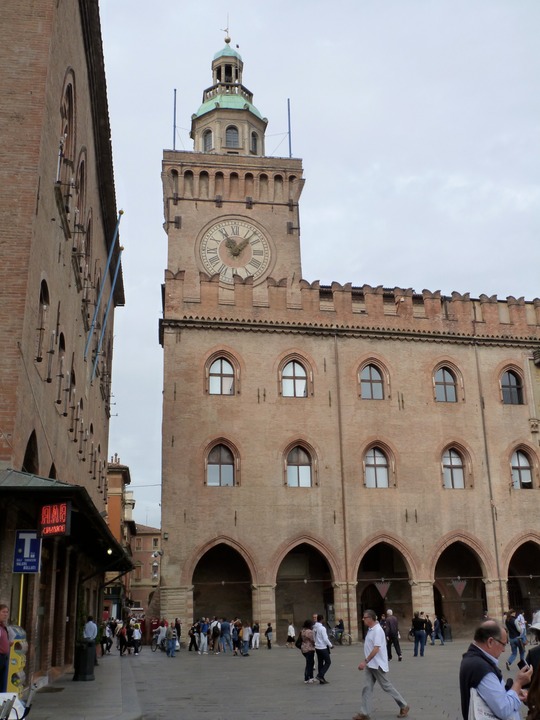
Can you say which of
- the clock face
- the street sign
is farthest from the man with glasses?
the clock face

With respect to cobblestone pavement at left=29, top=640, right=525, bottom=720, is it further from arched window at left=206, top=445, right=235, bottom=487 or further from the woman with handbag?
arched window at left=206, top=445, right=235, bottom=487

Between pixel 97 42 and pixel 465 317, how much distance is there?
66.0 ft

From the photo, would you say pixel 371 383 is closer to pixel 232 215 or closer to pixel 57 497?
pixel 232 215

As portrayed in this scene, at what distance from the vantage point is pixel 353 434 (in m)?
31.6

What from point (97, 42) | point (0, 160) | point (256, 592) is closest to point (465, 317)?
point (256, 592)

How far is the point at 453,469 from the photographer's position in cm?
3238

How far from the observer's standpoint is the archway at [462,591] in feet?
105

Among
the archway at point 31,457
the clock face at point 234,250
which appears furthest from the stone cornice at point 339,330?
the archway at point 31,457

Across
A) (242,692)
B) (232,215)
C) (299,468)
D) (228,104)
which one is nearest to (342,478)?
(299,468)

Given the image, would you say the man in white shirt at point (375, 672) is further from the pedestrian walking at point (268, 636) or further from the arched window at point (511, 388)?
the arched window at point (511, 388)

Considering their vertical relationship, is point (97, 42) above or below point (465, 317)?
above

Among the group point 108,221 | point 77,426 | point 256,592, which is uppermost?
point 108,221

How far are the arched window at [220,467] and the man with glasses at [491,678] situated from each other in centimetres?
2506

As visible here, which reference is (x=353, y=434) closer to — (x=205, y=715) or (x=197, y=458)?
(x=197, y=458)
